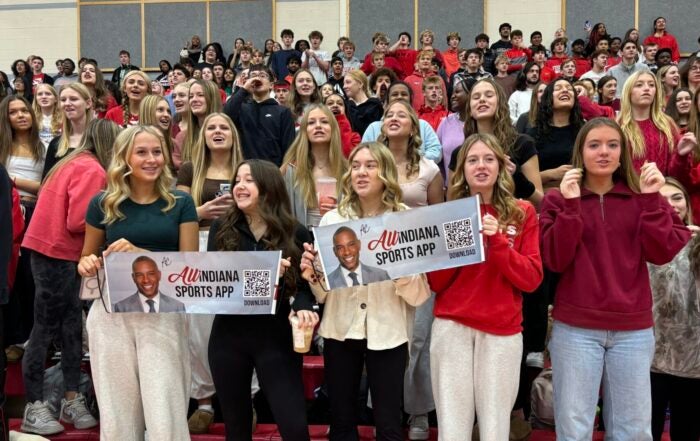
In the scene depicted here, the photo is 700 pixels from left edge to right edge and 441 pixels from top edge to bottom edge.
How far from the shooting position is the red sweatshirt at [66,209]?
4.43 meters

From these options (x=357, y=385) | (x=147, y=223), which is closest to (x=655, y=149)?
(x=357, y=385)

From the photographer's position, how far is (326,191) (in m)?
4.63

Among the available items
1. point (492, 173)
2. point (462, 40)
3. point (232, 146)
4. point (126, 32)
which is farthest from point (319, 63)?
point (492, 173)

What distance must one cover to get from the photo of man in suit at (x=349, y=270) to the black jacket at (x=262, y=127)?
2.55 meters

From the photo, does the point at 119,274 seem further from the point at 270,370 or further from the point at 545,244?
the point at 545,244

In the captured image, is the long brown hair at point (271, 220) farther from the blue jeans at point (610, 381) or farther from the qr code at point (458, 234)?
the blue jeans at point (610, 381)

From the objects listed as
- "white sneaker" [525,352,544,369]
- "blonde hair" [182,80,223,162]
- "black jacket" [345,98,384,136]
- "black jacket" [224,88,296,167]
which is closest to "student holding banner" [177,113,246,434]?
"blonde hair" [182,80,223,162]

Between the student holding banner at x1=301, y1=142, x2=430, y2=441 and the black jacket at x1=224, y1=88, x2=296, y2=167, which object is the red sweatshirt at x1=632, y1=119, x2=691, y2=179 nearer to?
the student holding banner at x1=301, y1=142, x2=430, y2=441

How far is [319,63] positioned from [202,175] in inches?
349

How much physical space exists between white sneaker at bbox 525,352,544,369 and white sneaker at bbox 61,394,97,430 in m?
2.72

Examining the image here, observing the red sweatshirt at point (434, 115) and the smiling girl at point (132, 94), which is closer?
the smiling girl at point (132, 94)

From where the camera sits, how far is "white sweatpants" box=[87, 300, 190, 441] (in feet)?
12.1

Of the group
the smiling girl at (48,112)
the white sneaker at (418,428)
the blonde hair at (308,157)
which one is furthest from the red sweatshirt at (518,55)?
the white sneaker at (418,428)

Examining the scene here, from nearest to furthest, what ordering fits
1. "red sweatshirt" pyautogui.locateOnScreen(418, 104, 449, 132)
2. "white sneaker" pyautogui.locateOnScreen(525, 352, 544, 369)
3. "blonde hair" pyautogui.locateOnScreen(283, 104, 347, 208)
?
1. "white sneaker" pyautogui.locateOnScreen(525, 352, 544, 369)
2. "blonde hair" pyautogui.locateOnScreen(283, 104, 347, 208)
3. "red sweatshirt" pyautogui.locateOnScreen(418, 104, 449, 132)
